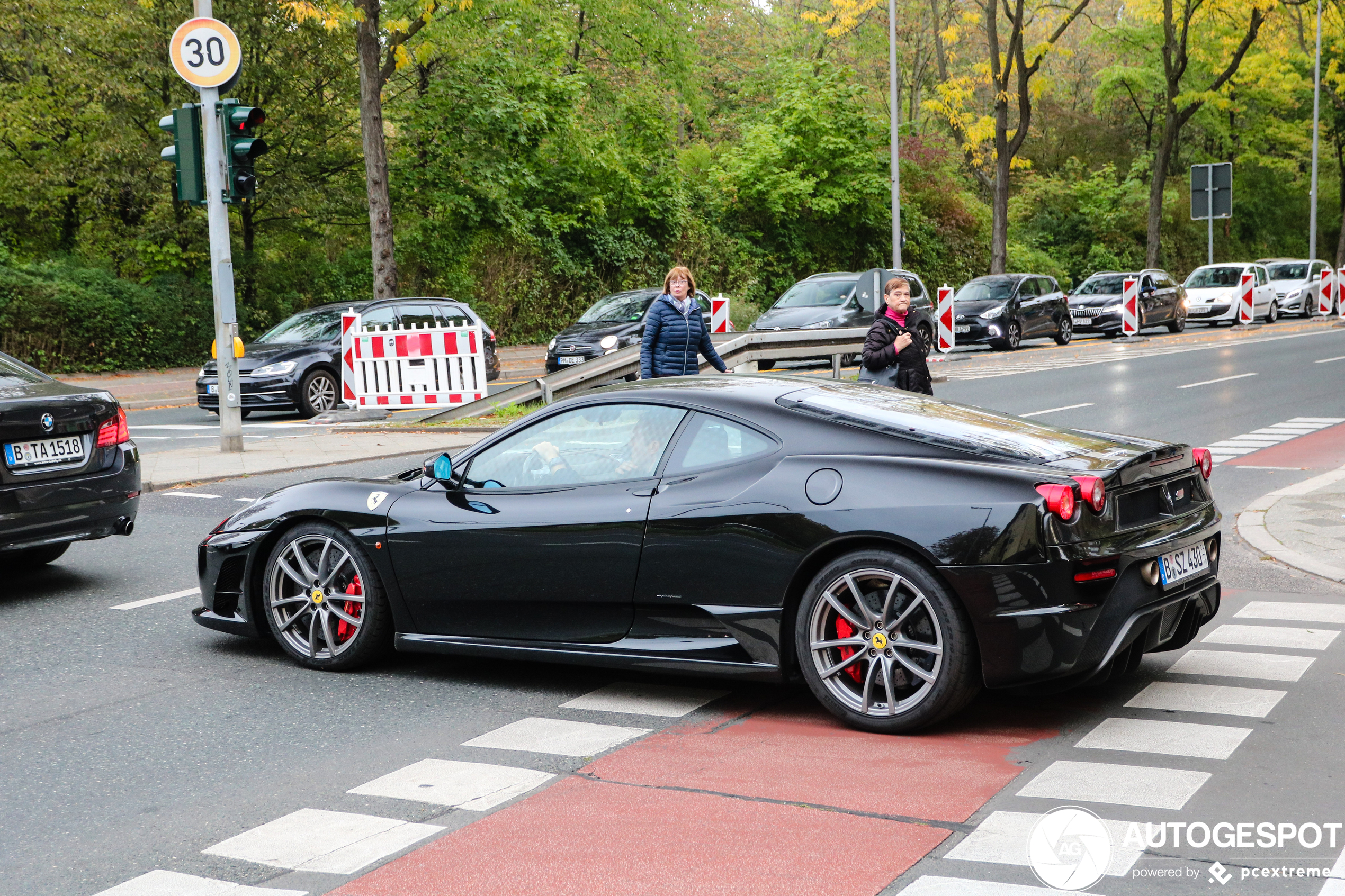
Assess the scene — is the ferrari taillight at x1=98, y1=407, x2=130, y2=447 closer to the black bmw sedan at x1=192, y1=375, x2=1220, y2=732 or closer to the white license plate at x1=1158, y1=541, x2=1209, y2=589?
the black bmw sedan at x1=192, y1=375, x2=1220, y2=732

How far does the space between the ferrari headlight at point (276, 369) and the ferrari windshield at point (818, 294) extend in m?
9.45

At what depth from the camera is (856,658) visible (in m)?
5.04

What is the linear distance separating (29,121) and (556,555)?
24.5 metres

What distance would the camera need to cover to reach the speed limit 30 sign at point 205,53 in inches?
536

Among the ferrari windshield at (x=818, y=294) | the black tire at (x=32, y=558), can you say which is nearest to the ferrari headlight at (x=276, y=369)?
the ferrari windshield at (x=818, y=294)

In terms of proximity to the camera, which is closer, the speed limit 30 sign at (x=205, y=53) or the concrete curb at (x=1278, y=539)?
the concrete curb at (x=1278, y=539)

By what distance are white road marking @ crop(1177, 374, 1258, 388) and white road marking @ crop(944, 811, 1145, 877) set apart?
17226 millimetres

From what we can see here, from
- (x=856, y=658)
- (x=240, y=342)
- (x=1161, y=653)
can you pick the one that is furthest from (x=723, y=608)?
(x=240, y=342)

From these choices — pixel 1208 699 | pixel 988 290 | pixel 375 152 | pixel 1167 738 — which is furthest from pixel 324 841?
pixel 988 290

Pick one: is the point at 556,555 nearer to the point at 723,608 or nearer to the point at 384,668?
the point at 723,608

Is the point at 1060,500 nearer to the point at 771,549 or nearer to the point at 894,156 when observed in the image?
the point at 771,549

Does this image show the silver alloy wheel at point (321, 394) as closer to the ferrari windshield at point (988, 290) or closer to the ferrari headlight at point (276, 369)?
the ferrari headlight at point (276, 369)

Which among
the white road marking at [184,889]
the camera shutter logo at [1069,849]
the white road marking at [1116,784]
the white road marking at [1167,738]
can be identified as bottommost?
the white road marking at [1167,738]

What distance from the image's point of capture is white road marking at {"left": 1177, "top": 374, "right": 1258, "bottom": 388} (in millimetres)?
20217
